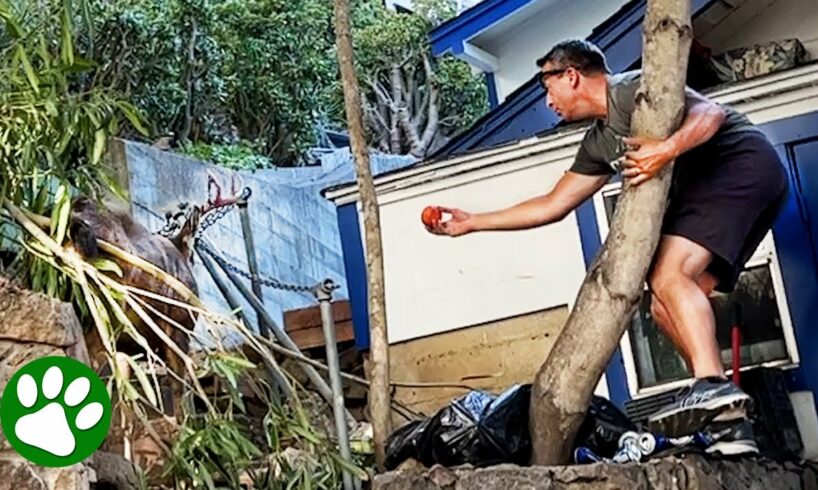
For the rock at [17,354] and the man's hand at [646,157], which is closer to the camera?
the man's hand at [646,157]

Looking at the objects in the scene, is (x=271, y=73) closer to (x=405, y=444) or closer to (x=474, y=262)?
(x=474, y=262)

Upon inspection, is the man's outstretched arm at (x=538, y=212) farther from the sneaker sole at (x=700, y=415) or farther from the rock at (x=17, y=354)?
the rock at (x=17, y=354)

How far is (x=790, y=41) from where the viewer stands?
21.9ft

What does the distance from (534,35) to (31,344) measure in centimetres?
586

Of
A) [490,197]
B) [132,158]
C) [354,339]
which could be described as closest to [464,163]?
[490,197]

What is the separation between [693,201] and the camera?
365 centimetres

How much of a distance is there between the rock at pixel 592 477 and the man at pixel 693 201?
0.39 ft

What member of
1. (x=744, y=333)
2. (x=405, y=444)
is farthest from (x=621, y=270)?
(x=744, y=333)

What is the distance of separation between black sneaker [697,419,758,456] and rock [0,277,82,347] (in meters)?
2.05

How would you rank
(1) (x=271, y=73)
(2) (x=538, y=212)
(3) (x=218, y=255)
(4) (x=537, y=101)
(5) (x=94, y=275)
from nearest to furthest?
1. (2) (x=538, y=212)
2. (5) (x=94, y=275)
3. (4) (x=537, y=101)
4. (3) (x=218, y=255)
5. (1) (x=271, y=73)

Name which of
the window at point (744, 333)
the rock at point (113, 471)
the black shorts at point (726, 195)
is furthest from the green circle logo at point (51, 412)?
the window at point (744, 333)

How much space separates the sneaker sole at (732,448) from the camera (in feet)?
11.1

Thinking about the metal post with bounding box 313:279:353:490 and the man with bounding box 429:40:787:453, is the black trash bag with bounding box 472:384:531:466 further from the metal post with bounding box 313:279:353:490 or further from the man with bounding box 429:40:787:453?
the metal post with bounding box 313:279:353:490

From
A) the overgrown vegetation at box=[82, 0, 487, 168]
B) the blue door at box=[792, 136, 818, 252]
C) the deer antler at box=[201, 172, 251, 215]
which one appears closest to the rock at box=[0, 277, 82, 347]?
the deer antler at box=[201, 172, 251, 215]
